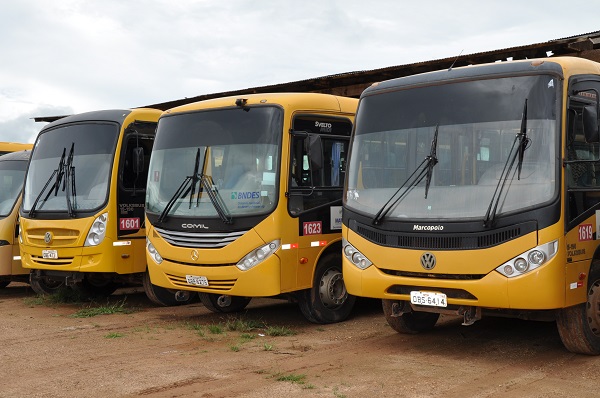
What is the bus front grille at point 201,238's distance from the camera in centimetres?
915

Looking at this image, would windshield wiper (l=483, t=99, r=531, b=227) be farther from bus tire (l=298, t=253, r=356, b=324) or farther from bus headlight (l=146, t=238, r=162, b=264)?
bus headlight (l=146, t=238, r=162, b=264)

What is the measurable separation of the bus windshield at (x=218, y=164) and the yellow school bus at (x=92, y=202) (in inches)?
51.0

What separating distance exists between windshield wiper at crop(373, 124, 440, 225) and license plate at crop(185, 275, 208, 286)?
8.08 ft

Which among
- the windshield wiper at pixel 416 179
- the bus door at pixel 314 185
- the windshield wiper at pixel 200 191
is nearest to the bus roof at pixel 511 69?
the windshield wiper at pixel 416 179

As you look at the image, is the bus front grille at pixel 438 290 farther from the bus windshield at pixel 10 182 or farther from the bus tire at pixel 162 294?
the bus windshield at pixel 10 182

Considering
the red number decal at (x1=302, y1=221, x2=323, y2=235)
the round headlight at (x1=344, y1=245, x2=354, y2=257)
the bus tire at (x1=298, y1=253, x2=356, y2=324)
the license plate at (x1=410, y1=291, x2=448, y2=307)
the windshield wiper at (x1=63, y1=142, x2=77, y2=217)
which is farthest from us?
the windshield wiper at (x1=63, y1=142, x2=77, y2=217)

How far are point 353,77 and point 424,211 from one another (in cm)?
764

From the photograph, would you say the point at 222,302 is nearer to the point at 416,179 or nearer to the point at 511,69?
the point at 416,179

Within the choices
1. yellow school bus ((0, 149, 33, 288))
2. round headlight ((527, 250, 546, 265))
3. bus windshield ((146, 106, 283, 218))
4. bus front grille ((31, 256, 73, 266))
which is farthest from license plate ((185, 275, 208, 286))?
yellow school bus ((0, 149, 33, 288))

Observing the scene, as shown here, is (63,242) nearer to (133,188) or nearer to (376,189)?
(133,188)

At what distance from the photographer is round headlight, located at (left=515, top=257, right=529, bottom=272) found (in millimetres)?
6980

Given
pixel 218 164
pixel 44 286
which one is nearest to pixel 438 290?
pixel 218 164

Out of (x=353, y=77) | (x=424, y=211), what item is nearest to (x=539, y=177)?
(x=424, y=211)

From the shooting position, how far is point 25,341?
9.16 meters
